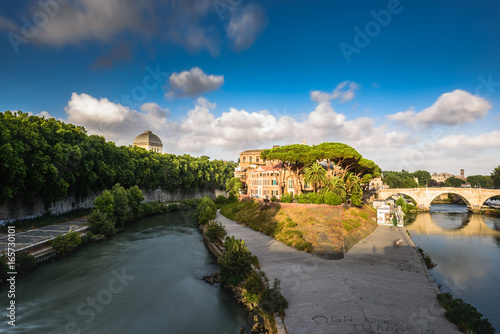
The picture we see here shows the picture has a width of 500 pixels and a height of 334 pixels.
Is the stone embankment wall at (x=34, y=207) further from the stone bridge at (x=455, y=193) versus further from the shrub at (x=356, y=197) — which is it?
the stone bridge at (x=455, y=193)

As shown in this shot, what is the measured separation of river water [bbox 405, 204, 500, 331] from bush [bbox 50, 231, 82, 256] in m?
32.9

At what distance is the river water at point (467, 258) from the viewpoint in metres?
18.6


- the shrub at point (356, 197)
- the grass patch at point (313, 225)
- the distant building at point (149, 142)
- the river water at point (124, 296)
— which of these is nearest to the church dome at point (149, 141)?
the distant building at point (149, 142)

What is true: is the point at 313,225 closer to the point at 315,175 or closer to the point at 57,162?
the point at 315,175

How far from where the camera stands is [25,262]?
20.2 m

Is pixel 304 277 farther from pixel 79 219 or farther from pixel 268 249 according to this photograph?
pixel 79 219

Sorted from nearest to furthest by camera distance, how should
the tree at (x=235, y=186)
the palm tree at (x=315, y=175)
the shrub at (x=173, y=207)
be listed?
the palm tree at (x=315, y=175), the shrub at (x=173, y=207), the tree at (x=235, y=186)

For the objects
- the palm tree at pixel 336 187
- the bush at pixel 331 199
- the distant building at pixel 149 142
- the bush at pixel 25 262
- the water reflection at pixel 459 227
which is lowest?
the water reflection at pixel 459 227

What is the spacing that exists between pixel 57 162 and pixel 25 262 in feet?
48.7

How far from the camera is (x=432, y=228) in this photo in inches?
1836

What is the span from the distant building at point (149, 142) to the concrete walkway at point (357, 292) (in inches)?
3436

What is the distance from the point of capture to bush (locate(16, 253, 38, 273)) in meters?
19.9

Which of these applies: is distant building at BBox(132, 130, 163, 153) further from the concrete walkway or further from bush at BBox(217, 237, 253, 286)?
bush at BBox(217, 237, 253, 286)

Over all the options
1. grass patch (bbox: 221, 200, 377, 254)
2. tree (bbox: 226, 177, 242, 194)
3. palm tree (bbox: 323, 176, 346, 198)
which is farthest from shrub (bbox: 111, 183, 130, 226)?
palm tree (bbox: 323, 176, 346, 198)
